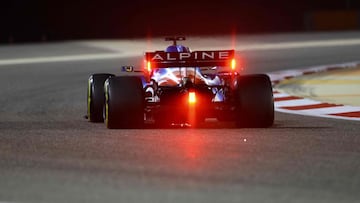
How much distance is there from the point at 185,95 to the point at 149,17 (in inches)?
1421

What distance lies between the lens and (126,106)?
38.3ft

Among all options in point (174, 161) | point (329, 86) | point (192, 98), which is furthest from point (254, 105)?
point (329, 86)

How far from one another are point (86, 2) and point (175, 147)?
3807 cm

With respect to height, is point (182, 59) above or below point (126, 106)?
above

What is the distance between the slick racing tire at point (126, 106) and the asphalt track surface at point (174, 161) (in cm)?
23

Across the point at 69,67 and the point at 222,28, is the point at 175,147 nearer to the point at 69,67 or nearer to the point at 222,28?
the point at 69,67

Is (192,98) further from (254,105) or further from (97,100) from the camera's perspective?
(97,100)

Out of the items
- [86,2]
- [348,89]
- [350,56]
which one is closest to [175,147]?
[348,89]

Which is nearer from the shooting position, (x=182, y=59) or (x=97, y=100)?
(x=182, y=59)

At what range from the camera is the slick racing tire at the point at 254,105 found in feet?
38.5

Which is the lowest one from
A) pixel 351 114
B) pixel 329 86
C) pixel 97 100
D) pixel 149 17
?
pixel 149 17

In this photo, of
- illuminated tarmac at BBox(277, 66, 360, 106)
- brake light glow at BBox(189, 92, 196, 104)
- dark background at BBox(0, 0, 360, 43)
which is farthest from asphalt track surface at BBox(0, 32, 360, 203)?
dark background at BBox(0, 0, 360, 43)

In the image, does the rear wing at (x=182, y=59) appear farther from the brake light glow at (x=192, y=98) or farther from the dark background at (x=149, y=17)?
the dark background at (x=149, y=17)

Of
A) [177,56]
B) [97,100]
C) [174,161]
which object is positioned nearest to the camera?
[174,161]
